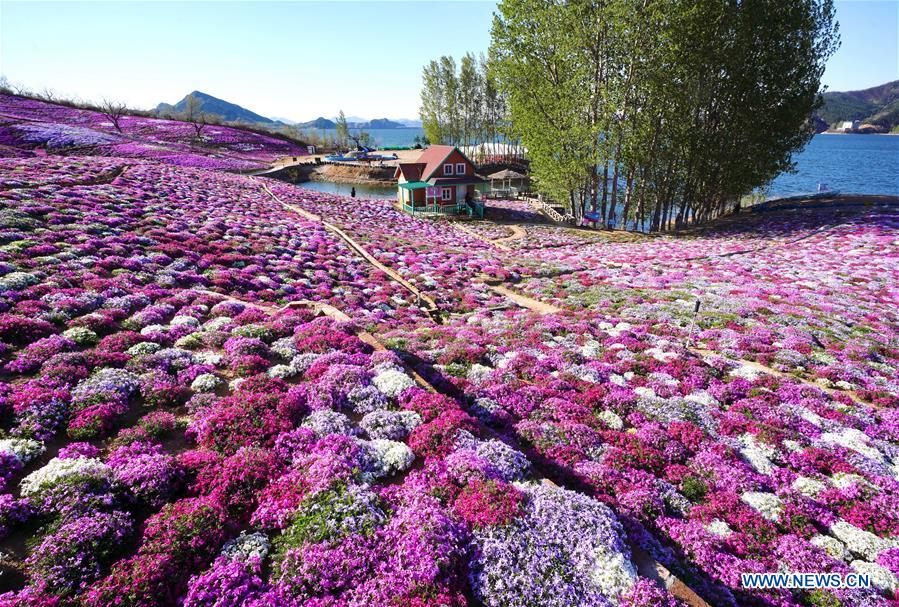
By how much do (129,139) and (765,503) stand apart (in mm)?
110344

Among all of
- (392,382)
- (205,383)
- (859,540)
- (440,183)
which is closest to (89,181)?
(205,383)

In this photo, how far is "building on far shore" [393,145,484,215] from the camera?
206 ft

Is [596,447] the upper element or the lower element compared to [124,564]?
lower

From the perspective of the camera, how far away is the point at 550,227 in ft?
180

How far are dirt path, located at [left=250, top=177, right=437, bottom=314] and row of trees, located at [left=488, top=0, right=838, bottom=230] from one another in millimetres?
26638

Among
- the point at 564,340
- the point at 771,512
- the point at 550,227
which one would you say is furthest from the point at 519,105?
the point at 771,512

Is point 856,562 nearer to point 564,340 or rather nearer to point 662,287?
point 564,340

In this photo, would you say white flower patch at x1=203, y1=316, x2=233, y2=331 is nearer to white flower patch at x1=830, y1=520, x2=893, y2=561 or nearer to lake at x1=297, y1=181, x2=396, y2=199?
white flower patch at x1=830, y1=520, x2=893, y2=561

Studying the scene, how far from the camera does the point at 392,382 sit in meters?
12.0

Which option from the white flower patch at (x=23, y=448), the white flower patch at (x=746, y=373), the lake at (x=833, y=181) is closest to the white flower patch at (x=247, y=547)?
A: the white flower patch at (x=23, y=448)

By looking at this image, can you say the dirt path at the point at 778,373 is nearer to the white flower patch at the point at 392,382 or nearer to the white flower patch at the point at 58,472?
the white flower patch at the point at 392,382

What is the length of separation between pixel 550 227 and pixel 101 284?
48641 mm

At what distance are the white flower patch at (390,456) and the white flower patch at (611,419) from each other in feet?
20.6

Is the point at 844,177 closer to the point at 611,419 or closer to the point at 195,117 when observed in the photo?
the point at 611,419
